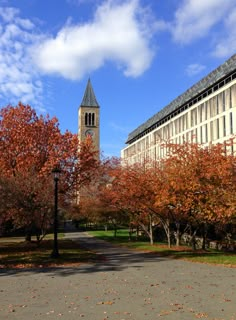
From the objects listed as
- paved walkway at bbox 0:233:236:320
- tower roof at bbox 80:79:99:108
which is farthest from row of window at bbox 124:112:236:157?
tower roof at bbox 80:79:99:108

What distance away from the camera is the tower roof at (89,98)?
11919 centimetres

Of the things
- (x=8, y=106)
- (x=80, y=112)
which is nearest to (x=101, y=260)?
(x=8, y=106)

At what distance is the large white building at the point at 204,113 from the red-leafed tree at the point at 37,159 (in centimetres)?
2096

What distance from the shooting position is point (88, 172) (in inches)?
1125

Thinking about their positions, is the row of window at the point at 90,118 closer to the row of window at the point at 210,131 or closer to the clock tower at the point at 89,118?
the clock tower at the point at 89,118

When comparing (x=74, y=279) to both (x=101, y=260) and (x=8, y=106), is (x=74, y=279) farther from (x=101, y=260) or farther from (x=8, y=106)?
(x=8, y=106)

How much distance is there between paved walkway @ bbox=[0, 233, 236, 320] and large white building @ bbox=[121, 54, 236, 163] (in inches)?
1306

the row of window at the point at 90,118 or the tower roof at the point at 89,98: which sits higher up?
the tower roof at the point at 89,98

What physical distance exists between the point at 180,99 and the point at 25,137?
55.1 meters

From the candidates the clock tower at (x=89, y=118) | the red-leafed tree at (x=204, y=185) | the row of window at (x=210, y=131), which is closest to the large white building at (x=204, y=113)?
the row of window at (x=210, y=131)

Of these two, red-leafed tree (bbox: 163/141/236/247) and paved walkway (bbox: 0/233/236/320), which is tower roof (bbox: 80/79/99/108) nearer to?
red-leafed tree (bbox: 163/141/236/247)

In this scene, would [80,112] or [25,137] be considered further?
[80,112]

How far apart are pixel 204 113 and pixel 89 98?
61.8m

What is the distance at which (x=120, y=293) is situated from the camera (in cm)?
974
